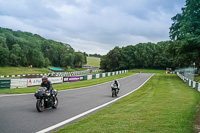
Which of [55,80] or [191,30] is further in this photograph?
[191,30]

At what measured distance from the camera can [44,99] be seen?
9.37 m

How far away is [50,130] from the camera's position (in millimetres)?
6156

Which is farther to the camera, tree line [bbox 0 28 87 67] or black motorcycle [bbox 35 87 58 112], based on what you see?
tree line [bbox 0 28 87 67]

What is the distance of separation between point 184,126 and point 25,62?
8942 cm

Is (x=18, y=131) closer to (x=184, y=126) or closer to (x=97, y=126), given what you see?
(x=97, y=126)

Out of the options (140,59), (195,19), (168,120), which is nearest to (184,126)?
(168,120)

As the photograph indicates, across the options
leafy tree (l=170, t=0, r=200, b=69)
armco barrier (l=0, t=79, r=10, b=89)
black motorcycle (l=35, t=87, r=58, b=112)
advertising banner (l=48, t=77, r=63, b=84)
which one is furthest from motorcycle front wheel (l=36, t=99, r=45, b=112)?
leafy tree (l=170, t=0, r=200, b=69)

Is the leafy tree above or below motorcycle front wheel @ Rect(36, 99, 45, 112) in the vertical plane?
above

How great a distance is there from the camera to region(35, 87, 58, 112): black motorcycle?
29.4 ft

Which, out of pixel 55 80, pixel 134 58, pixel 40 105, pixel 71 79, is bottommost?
pixel 71 79

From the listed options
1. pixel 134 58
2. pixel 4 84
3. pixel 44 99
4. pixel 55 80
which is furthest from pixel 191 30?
pixel 134 58

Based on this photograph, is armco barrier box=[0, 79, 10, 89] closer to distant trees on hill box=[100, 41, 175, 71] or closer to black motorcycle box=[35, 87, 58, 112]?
black motorcycle box=[35, 87, 58, 112]

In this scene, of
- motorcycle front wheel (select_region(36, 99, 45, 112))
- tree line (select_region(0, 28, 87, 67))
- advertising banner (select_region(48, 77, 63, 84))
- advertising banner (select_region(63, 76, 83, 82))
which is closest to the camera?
motorcycle front wheel (select_region(36, 99, 45, 112))

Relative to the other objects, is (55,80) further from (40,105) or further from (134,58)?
(134,58)
